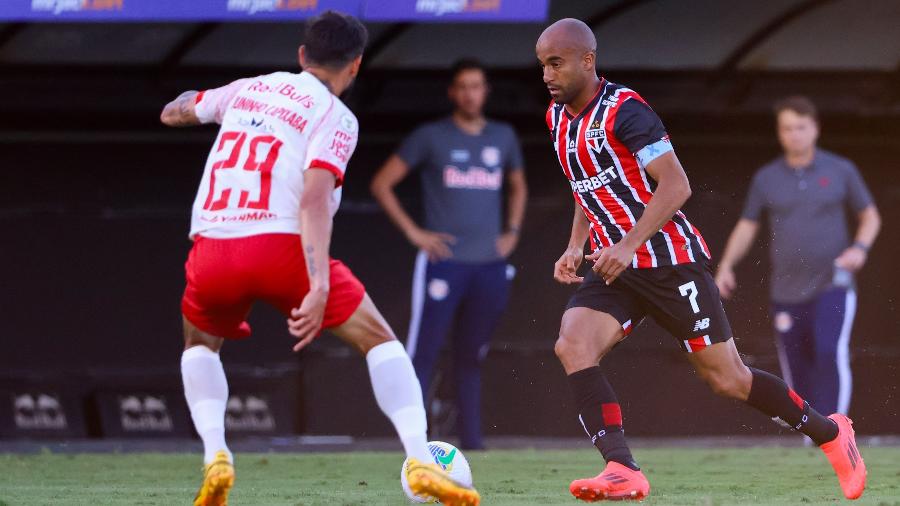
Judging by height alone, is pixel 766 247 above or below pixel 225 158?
below

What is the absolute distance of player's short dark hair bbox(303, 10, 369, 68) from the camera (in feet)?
18.5

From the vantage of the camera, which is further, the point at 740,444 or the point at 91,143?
the point at 91,143

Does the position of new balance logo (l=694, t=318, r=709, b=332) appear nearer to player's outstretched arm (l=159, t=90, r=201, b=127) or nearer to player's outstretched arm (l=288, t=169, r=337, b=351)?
player's outstretched arm (l=288, t=169, r=337, b=351)

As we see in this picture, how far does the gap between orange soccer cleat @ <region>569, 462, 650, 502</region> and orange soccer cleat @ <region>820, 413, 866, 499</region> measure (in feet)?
2.70

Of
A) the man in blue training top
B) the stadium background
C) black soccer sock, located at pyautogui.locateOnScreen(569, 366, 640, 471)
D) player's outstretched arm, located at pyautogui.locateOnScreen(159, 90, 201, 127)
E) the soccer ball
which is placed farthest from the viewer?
the stadium background

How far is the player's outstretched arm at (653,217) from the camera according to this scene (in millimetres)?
6016

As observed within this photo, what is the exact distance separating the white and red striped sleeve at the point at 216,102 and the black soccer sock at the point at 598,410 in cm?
176

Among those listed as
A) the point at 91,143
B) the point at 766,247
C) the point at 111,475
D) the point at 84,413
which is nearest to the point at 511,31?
the point at 766,247

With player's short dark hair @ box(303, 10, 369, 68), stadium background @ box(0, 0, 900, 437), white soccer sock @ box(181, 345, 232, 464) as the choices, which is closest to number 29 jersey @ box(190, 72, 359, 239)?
player's short dark hair @ box(303, 10, 369, 68)

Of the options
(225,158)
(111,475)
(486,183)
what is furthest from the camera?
(486,183)

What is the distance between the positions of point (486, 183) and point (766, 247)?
2.64 metres

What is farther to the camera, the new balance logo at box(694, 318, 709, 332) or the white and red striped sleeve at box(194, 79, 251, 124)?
the new balance logo at box(694, 318, 709, 332)

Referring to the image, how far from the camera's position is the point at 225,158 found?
Result: 554cm

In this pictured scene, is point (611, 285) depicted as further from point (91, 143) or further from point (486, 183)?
point (91, 143)
